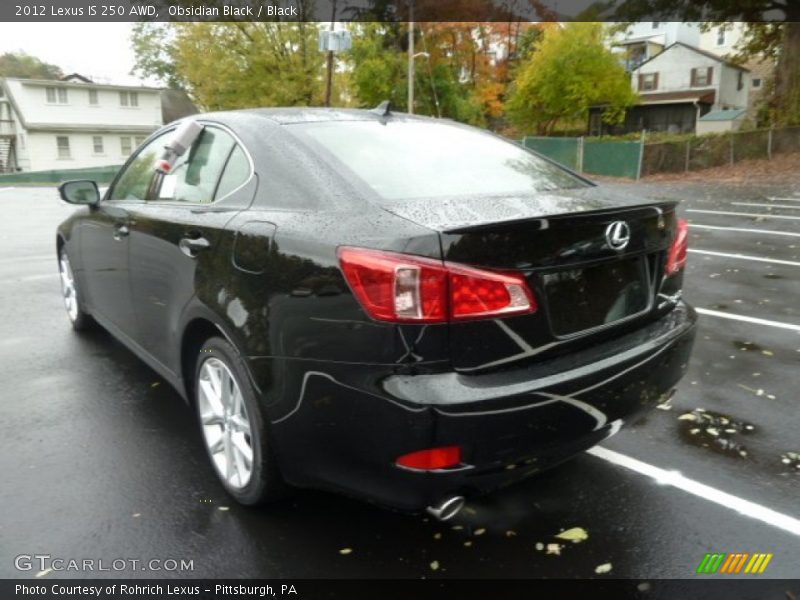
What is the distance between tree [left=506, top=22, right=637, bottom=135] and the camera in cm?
3853

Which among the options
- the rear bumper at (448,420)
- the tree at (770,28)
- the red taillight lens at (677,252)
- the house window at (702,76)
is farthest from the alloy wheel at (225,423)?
the house window at (702,76)

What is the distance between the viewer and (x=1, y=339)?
5148mm

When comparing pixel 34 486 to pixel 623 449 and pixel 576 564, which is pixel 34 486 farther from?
pixel 623 449

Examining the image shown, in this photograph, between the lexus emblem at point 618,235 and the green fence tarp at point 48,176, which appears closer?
the lexus emblem at point 618,235

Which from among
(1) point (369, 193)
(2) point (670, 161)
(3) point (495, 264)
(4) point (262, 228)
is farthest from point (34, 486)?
(2) point (670, 161)

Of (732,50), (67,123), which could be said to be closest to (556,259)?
(67,123)

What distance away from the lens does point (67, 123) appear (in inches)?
1706

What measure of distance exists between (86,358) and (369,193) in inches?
124

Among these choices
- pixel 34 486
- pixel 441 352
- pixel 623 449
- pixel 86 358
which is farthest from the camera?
pixel 86 358

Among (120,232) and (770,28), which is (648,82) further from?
(120,232)

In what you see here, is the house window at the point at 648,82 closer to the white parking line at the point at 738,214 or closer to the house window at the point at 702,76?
the house window at the point at 702,76

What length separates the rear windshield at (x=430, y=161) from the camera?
263 centimetres

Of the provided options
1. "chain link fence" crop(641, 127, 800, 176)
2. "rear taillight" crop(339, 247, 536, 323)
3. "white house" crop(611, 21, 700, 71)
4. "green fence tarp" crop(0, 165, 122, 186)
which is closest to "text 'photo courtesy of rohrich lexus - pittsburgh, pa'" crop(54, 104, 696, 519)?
"rear taillight" crop(339, 247, 536, 323)

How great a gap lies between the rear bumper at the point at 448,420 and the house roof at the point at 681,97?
4908 cm
